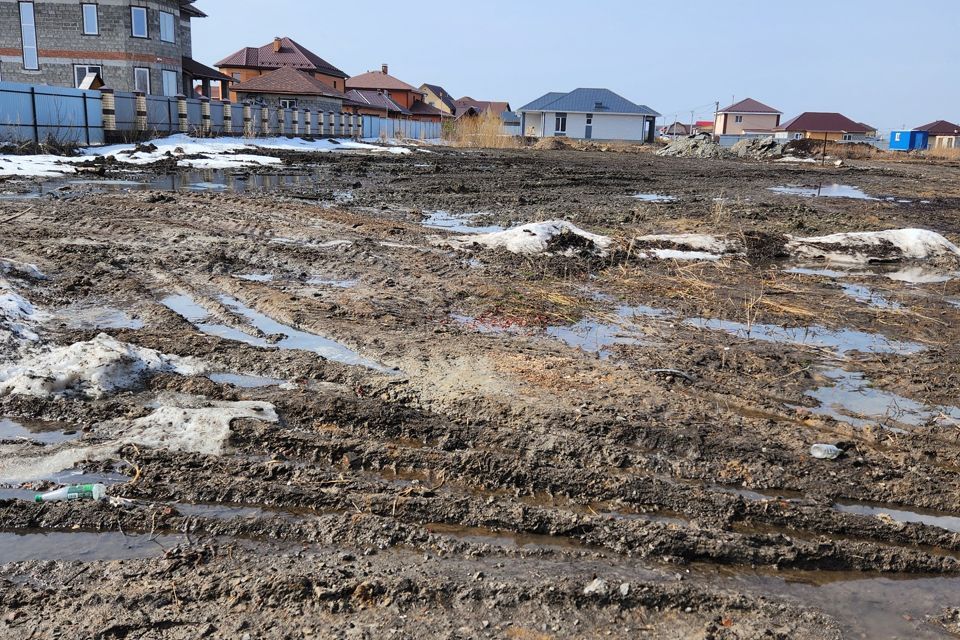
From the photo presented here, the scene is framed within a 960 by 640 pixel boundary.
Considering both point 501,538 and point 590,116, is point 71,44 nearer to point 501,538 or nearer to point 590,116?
point 501,538

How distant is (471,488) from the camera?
3607 mm

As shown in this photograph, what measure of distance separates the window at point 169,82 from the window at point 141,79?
49.4 inches

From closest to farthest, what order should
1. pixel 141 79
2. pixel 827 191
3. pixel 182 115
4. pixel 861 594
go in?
pixel 861 594 < pixel 827 191 < pixel 182 115 < pixel 141 79

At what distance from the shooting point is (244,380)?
4879mm

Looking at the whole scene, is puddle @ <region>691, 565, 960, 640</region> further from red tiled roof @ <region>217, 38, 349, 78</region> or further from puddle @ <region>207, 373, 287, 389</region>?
red tiled roof @ <region>217, 38, 349, 78</region>

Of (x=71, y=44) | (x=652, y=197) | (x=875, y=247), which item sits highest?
(x=71, y=44)

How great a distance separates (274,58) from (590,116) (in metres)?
31.8

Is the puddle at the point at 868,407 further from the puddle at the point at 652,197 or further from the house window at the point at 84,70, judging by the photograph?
the house window at the point at 84,70

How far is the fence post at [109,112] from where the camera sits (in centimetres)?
2577

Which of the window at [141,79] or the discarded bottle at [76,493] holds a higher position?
the window at [141,79]

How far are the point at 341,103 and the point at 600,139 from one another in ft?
92.7

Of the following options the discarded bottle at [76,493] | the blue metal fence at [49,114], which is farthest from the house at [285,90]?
the discarded bottle at [76,493]

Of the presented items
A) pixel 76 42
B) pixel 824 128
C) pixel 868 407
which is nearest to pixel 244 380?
pixel 868 407

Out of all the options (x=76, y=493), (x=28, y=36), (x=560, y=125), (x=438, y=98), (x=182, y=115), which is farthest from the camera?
(x=438, y=98)
